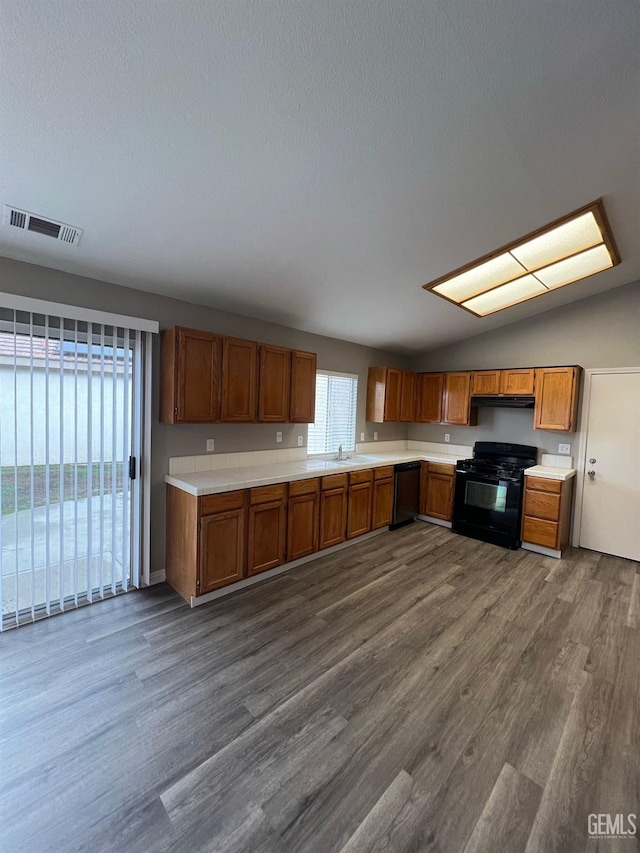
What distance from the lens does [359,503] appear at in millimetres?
4125

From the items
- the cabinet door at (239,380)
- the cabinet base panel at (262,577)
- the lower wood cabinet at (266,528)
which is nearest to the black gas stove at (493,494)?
the cabinet base panel at (262,577)

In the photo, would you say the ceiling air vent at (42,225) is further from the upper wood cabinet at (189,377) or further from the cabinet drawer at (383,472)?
the cabinet drawer at (383,472)

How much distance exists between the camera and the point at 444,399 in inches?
205

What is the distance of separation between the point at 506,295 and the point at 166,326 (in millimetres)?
3662

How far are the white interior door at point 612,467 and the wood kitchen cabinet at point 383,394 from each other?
2342mm

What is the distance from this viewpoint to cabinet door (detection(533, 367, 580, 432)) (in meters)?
4.11

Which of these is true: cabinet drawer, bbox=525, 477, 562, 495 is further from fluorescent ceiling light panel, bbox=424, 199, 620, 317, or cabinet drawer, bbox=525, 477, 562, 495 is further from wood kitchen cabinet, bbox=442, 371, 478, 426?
fluorescent ceiling light panel, bbox=424, 199, 620, 317

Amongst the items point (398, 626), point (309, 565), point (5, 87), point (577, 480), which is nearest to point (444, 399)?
point (577, 480)

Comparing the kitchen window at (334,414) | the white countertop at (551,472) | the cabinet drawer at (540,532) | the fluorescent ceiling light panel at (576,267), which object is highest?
the fluorescent ceiling light panel at (576,267)

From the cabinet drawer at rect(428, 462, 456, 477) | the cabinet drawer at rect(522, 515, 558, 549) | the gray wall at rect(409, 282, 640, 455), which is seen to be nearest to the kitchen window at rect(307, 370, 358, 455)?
the cabinet drawer at rect(428, 462, 456, 477)

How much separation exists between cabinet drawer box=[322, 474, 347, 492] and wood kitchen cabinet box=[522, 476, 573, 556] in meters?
2.19

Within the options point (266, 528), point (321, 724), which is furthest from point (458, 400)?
point (321, 724)

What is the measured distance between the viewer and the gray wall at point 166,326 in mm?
2422

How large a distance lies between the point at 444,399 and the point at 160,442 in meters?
3.94
